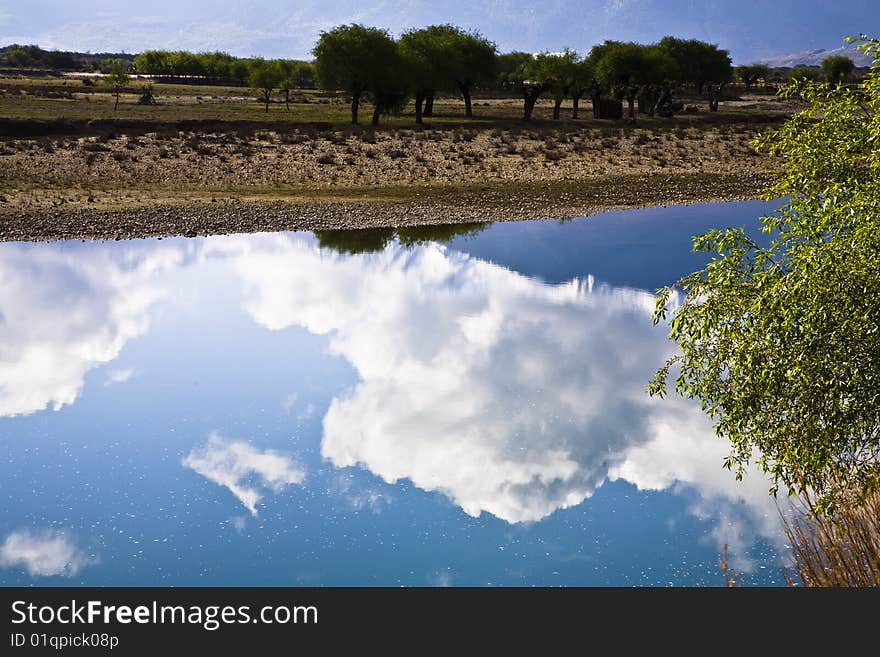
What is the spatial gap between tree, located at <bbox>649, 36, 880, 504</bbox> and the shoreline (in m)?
31.2

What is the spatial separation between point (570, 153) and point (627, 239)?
25.1m

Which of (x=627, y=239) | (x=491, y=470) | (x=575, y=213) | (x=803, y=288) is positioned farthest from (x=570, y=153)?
(x=803, y=288)

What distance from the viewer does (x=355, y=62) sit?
9162cm

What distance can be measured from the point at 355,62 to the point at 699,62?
223 ft

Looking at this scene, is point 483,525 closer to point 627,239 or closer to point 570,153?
point 627,239

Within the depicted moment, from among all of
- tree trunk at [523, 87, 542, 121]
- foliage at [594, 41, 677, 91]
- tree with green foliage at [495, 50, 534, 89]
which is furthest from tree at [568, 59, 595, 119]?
tree with green foliage at [495, 50, 534, 89]

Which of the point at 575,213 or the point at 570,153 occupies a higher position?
the point at 570,153

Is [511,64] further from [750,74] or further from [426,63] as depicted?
[426,63]

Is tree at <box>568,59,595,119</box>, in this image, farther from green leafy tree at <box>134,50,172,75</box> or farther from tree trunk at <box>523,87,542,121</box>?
green leafy tree at <box>134,50,172,75</box>

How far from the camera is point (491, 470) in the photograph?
23.0m

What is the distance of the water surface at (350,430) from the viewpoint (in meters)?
19.3

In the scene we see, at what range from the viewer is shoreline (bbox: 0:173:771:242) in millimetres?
45875

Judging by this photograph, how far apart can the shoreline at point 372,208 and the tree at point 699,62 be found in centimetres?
8145

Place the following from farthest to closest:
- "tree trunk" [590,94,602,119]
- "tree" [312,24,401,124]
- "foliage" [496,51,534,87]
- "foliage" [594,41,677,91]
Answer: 1. "foliage" [496,51,534,87]
2. "foliage" [594,41,677,91]
3. "tree trunk" [590,94,602,119]
4. "tree" [312,24,401,124]
